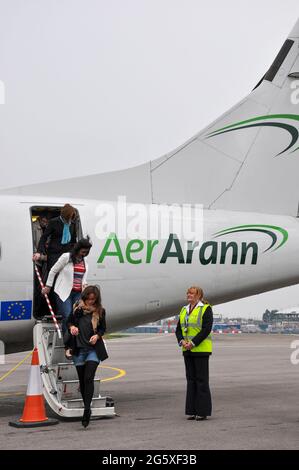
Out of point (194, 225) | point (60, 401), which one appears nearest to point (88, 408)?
point (60, 401)

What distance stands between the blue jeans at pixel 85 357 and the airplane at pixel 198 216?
5.38ft

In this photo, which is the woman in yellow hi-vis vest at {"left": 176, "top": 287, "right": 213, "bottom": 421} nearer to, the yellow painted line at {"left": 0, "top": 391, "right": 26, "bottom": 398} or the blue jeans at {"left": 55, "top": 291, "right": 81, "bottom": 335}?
the blue jeans at {"left": 55, "top": 291, "right": 81, "bottom": 335}

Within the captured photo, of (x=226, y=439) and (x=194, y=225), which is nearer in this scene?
(x=226, y=439)

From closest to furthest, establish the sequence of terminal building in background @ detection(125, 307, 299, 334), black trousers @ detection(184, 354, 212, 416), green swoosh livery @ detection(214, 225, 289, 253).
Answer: black trousers @ detection(184, 354, 212, 416)
green swoosh livery @ detection(214, 225, 289, 253)
terminal building in background @ detection(125, 307, 299, 334)

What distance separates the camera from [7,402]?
1210cm

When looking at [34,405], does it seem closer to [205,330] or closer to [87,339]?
[87,339]

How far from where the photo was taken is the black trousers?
928 centimetres

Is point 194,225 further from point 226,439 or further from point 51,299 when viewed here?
point 226,439

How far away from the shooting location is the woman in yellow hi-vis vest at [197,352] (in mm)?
9312

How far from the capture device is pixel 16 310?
10.0 meters

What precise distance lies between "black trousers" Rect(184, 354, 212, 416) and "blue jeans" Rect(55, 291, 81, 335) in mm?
1841

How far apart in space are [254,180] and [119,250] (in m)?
3.04

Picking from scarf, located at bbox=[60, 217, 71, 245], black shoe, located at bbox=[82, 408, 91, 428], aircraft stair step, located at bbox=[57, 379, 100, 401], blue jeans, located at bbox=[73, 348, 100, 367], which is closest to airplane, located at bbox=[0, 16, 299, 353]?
scarf, located at bbox=[60, 217, 71, 245]
